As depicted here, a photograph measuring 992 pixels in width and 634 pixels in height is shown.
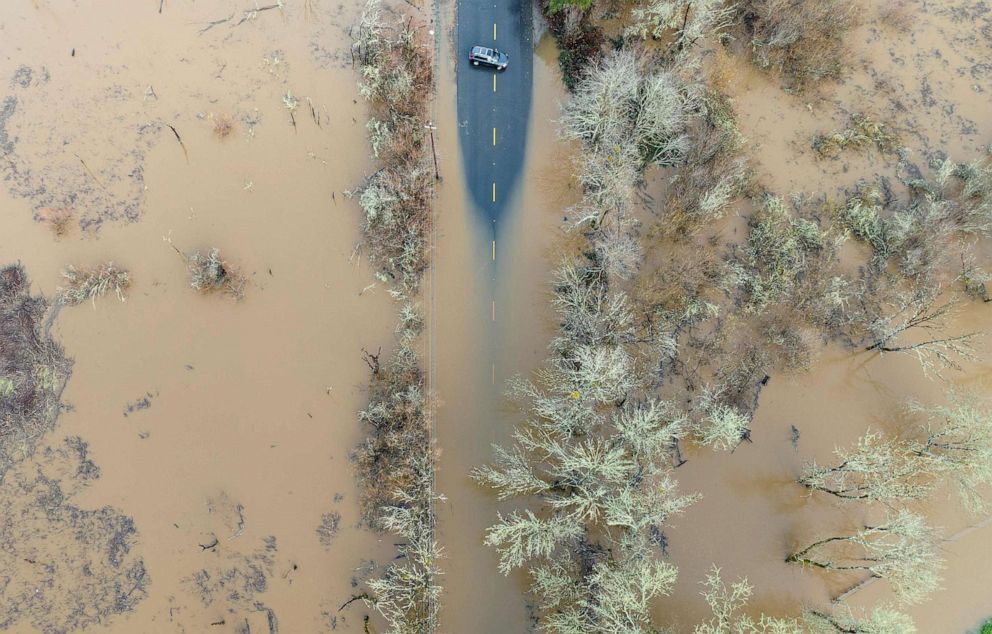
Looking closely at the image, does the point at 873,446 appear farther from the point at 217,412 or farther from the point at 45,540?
the point at 45,540

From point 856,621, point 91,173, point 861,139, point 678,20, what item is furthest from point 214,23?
point 856,621

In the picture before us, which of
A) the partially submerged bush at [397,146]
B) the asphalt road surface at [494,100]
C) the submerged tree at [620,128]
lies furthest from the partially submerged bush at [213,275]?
the submerged tree at [620,128]

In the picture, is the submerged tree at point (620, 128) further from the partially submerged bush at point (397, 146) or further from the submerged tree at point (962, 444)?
the submerged tree at point (962, 444)

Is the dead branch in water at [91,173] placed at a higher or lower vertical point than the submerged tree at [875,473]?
higher

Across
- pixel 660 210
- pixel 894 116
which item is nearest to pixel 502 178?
pixel 660 210

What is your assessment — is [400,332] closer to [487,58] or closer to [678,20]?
[487,58]
